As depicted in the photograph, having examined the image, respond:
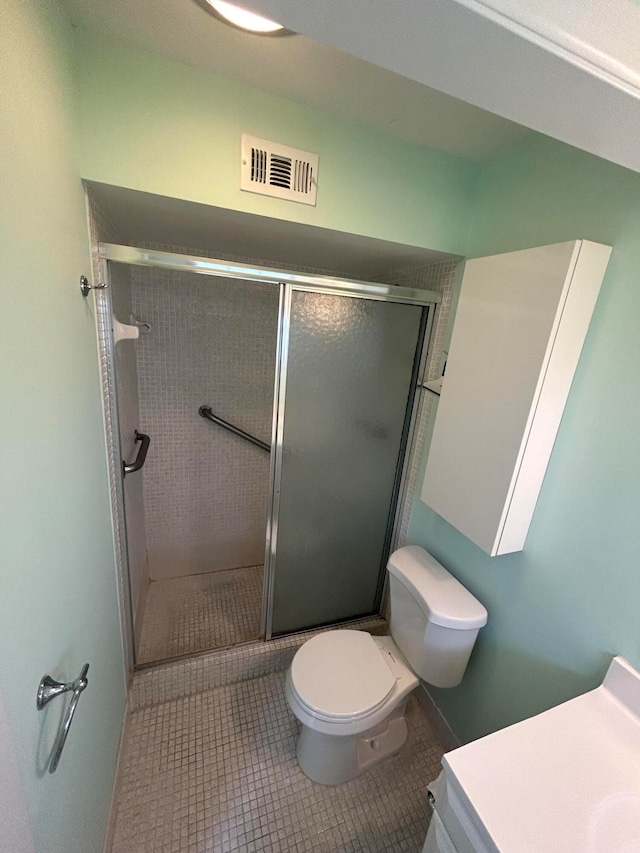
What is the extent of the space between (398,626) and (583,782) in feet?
2.51

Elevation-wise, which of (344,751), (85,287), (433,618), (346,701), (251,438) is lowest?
(344,751)

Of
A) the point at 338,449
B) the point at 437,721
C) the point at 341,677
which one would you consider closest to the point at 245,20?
the point at 338,449

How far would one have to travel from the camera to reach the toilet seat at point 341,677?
4.02 feet

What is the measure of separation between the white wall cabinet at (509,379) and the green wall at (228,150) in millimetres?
364

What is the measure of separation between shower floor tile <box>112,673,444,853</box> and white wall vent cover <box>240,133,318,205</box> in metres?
2.11

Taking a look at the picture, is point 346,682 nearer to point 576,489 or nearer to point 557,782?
point 557,782

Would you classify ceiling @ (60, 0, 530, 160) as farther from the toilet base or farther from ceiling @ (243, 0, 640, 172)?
the toilet base

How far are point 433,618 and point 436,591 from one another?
10 cm

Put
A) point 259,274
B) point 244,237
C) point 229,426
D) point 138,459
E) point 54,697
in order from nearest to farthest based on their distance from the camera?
point 54,697 < point 259,274 < point 244,237 < point 138,459 < point 229,426

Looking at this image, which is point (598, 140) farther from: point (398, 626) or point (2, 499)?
point (398, 626)

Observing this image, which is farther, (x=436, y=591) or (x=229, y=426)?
(x=229, y=426)

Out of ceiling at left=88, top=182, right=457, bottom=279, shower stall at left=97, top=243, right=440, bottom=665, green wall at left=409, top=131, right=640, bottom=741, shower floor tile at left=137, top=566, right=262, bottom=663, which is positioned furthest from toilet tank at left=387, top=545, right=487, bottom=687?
ceiling at left=88, top=182, right=457, bottom=279

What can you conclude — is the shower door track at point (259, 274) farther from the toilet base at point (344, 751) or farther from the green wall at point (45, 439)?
the toilet base at point (344, 751)

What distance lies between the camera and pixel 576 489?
1.01 metres
